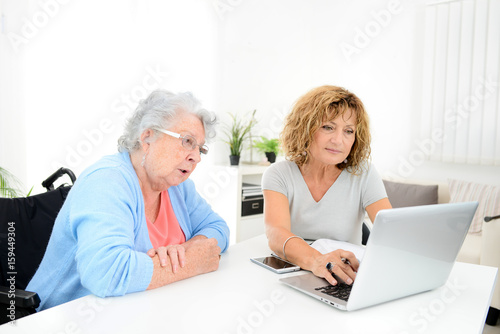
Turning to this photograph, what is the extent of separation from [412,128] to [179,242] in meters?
3.03

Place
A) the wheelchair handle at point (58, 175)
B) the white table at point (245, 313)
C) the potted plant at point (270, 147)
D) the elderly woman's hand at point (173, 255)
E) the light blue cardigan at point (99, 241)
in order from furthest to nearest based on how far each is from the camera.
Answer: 1. the potted plant at point (270, 147)
2. the wheelchair handle at point (58, 175)
3. the elderly woman's hand at point (173, 255)
4. the light blue cardigan at point (99, 241)
5. the white table at point (245, 313)

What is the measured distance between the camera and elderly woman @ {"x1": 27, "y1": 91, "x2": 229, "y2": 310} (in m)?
1.10

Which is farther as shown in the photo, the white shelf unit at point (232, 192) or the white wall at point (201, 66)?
the white shelf unit at point (232, 192)

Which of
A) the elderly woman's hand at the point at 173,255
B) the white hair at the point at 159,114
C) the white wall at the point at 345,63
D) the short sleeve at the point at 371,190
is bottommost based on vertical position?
the elderly woman's hand at the point at 173,255

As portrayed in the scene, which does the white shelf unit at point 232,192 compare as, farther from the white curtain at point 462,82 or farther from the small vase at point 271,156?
the white curtain at point 462,82

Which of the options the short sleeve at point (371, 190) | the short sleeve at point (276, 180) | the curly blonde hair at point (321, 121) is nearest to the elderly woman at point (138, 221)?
the short sleeve at point (276, 180)

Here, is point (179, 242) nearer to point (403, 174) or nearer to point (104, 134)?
point (104, 134)

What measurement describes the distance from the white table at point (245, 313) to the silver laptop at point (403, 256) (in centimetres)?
3

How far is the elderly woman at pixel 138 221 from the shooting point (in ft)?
3.61

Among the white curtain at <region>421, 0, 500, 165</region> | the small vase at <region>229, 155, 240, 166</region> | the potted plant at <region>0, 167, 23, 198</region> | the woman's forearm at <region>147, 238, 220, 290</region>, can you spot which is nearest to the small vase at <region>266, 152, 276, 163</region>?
the small vase at <region>229, 155, 240, 166</region>

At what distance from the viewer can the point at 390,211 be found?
95cm

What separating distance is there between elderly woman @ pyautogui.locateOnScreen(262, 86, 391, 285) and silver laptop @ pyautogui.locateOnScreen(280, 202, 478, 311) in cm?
58

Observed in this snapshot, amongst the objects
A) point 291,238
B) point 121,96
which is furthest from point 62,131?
point 291,238

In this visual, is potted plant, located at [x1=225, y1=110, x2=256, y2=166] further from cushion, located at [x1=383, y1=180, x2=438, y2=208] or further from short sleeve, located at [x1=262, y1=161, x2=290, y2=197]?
short sleeve, located at [x1=262, y1=161, x2=290, y2=197]
